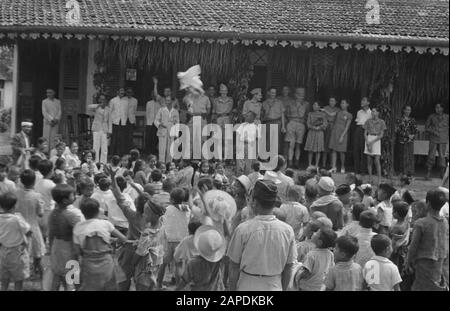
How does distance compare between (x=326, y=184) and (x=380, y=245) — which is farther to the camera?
(x=326, y=184)

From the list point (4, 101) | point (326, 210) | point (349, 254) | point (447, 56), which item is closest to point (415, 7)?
point (447, 56)

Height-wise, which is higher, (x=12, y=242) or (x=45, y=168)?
(x=45, y=168)

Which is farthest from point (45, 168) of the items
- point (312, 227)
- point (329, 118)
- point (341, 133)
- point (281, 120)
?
point (329, 118)

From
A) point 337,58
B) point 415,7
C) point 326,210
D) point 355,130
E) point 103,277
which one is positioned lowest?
point 103,277

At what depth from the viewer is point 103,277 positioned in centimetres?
563

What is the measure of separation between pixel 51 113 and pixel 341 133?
18.6 ft

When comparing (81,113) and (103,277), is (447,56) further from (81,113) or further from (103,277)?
(103,277)

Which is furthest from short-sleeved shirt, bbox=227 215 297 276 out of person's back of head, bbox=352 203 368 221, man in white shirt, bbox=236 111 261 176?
man in white shirt, bbox=236 111 261 176

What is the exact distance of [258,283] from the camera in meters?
5.03

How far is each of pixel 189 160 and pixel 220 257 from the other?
7587 millimetres

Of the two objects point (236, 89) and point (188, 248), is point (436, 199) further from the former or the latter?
point (236, 89)

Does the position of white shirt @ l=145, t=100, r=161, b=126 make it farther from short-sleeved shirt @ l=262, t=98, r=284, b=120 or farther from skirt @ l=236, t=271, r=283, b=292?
skirt @ l=236, t=271, r=283, b=292

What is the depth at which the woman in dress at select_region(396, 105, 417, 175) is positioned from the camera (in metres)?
13.5

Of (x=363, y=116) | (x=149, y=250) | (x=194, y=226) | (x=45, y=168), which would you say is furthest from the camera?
(x=363, y=116)
